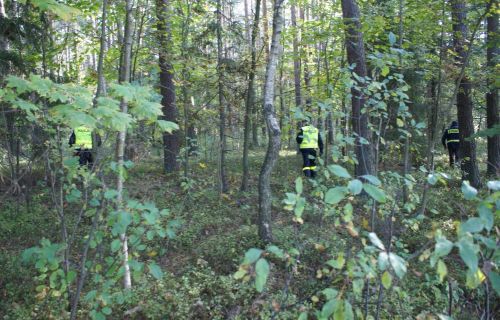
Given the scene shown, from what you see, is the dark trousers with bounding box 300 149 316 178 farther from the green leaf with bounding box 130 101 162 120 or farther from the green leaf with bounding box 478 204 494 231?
the green leaf with bounding box 478 204 494 231

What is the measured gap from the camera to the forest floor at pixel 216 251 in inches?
202

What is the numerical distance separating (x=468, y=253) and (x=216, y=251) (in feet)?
18.1

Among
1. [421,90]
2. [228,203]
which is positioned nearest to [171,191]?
[228,203]

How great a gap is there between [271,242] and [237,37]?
565 cm

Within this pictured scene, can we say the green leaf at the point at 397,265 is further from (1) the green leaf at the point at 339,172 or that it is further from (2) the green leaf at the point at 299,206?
(2) the green leaf at the point at 299,206

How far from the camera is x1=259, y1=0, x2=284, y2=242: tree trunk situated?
20.3 ft

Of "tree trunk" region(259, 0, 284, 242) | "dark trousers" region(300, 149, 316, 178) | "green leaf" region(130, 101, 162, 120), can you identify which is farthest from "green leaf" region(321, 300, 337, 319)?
"dark trousers" region(300, 149, 316, 178)

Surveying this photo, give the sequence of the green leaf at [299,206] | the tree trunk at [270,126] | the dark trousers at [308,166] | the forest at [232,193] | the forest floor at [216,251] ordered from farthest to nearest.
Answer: the dark trousers at [308,166] < the tree trunk at [270,126] < the forest floor at [216,251] < the forest at [232,193] < the green leaf at [299,206]

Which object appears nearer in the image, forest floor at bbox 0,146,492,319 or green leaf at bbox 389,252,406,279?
green leaf at bbox 389,252,406,279

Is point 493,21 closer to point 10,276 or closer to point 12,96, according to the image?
point 12,96

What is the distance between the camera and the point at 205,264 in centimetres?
625

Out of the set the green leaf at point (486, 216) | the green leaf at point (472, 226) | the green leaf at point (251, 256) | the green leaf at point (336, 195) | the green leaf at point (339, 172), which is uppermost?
the green leaf at point (339, 172)

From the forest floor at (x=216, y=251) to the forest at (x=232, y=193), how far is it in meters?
0.04

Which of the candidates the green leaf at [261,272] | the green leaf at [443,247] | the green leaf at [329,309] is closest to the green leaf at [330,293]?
the green leaf at [329,309]
